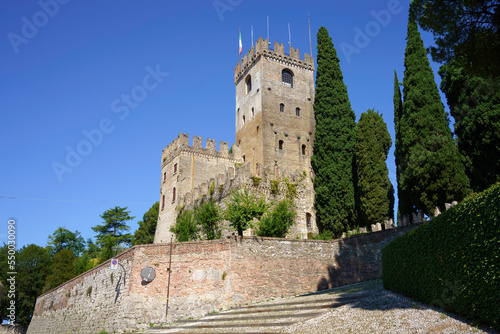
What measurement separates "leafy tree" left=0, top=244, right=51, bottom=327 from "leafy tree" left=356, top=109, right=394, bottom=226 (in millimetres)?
31034

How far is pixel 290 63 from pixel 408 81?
17.0 m

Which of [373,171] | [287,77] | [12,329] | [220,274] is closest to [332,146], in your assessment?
[373,171]

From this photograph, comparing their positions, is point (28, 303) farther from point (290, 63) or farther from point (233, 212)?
point (290, 63)

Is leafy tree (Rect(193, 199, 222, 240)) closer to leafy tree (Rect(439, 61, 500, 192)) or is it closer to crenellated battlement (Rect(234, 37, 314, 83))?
leafy tree (Rect(439, 61, 500, 192))

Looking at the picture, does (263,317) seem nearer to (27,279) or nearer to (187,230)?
(187,230)

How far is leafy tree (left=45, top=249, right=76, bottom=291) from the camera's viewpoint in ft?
118

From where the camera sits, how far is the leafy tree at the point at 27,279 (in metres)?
38.2

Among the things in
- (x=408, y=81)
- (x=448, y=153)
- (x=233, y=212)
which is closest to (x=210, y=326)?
(x=233, y=212)

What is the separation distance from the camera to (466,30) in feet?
34.9

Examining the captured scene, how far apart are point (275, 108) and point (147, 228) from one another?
2147cm

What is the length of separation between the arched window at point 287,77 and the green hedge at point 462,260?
2691cm

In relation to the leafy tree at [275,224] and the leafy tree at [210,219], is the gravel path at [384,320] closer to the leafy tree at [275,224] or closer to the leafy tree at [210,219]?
the leafy tree at [275,224]

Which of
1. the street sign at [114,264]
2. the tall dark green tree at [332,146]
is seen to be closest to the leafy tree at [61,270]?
the street sign at [114,264]

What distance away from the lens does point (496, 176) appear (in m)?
18.7
